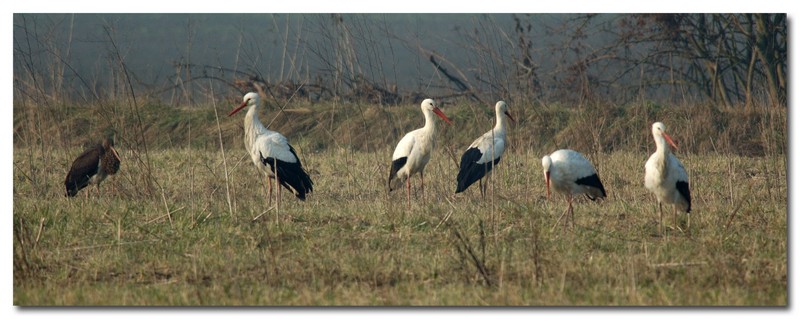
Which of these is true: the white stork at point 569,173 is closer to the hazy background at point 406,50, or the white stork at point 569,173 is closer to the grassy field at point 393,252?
the grassy field at point 393,252

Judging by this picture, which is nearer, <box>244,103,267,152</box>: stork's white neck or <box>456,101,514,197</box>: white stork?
<box>456,101,514,197</box>: white stork

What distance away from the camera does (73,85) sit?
7.66m

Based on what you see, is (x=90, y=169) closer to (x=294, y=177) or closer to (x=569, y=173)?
(x=294, y=177)

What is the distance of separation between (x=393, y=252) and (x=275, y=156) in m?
2.68

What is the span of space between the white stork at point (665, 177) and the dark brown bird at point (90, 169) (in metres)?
4.21

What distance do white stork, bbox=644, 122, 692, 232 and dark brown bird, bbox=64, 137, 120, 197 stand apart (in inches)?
166

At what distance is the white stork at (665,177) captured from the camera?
22.5ft

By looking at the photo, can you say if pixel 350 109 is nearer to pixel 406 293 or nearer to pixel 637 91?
pixel 637 91

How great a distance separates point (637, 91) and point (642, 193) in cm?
156

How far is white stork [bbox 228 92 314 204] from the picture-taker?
27.6ft

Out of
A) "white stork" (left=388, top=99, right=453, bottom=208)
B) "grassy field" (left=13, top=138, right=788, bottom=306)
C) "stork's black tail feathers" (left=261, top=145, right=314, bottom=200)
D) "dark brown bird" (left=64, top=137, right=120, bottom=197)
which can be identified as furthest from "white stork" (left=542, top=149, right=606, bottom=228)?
"dark brown bird" (left=64, top=137, right=120, bottom=197)

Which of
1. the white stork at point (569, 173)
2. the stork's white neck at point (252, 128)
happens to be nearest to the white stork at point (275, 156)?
the stork's white neck at point (252, 128)

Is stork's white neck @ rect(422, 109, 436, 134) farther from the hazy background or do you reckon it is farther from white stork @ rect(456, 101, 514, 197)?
white stork @ rect(456, 101, 514, 197)

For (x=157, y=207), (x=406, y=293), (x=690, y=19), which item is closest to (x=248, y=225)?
(x=157, y=207)
